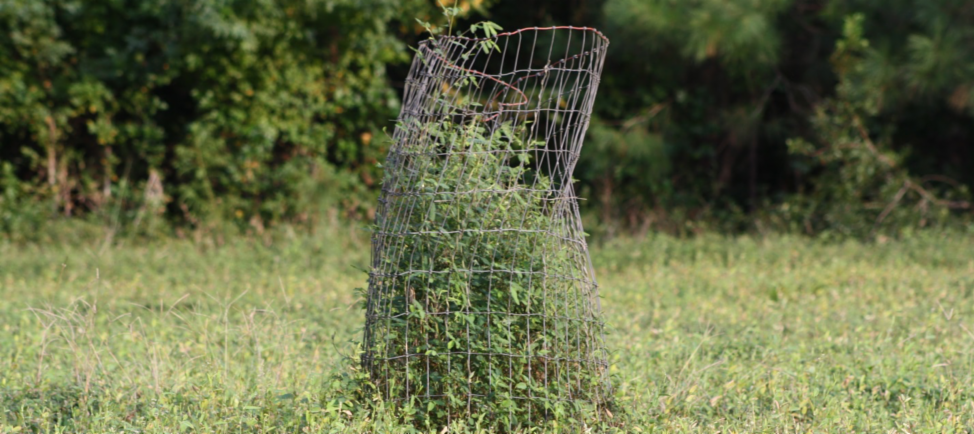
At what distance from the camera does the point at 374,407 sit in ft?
10.1

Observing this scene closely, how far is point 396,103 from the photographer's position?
10297mm

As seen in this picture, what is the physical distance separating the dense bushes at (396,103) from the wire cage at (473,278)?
609 cm

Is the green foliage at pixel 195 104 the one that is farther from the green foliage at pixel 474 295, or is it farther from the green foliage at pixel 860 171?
the green foliage at pixel 474 295

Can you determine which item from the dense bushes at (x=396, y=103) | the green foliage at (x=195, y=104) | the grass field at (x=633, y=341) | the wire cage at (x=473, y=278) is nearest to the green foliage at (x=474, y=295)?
the wire cage at (x=473, y=278)

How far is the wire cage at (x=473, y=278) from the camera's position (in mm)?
3066

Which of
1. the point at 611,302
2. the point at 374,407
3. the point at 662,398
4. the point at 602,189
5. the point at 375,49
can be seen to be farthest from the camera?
the point at 602,189

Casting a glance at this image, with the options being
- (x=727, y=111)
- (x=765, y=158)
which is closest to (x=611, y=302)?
(x=727, y=111)

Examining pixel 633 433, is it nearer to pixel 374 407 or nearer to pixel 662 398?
pixel 662 398

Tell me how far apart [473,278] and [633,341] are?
187 centimetres

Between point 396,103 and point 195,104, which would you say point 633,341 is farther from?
point 195,104

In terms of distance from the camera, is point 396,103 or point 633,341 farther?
point 396,103

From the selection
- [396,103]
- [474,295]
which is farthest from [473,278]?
[396,103]

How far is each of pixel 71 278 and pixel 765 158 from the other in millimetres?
8147

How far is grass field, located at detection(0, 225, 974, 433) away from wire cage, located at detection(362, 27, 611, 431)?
8.0 inches
